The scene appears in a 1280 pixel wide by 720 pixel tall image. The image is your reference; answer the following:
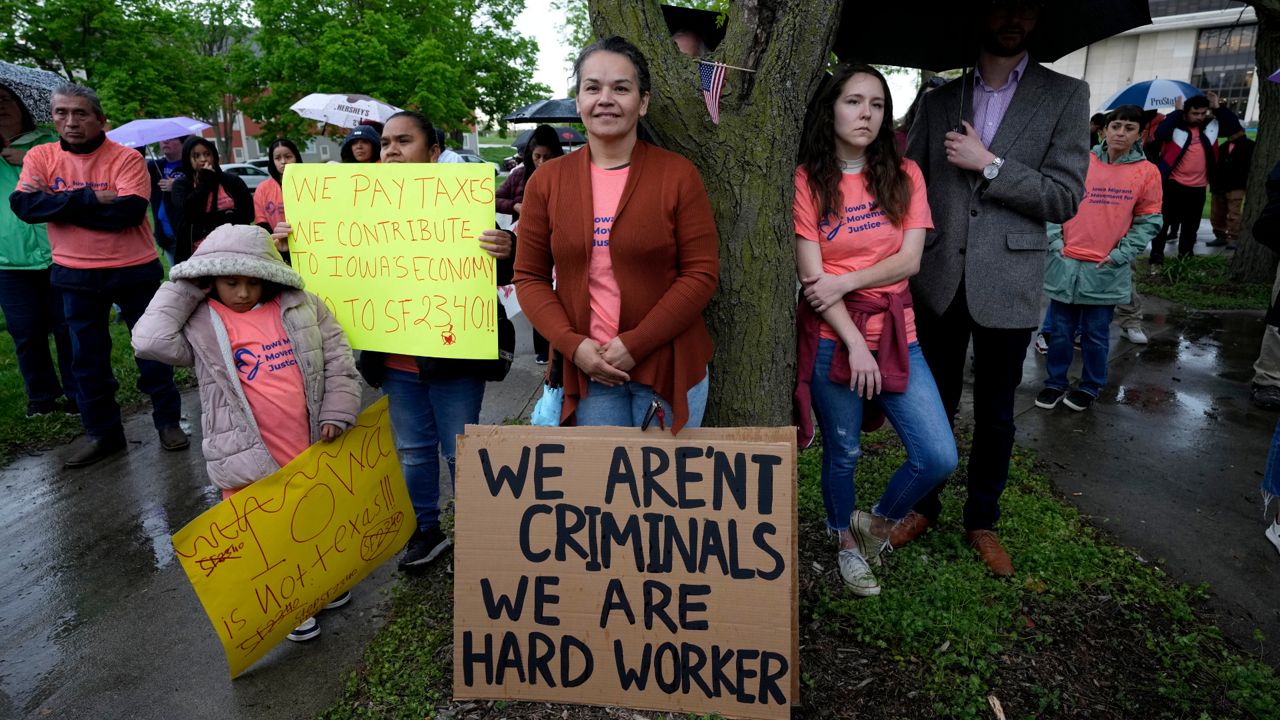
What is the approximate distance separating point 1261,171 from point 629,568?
956 cm

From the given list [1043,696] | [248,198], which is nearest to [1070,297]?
[1043,696]

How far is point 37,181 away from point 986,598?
531 cm

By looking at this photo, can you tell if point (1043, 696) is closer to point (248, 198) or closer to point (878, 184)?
point (878, 184)

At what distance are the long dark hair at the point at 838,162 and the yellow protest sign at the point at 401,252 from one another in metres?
1.22

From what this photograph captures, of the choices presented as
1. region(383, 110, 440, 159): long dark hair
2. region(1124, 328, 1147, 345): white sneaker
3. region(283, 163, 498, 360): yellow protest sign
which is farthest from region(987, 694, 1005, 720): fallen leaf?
region(1124, 328, 1147, 345): white sneaker

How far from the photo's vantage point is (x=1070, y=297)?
205 inches

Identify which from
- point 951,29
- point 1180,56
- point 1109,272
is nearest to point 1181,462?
point 1109,272

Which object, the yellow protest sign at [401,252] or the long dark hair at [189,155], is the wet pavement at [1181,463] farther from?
the long dark hair at [189,155]

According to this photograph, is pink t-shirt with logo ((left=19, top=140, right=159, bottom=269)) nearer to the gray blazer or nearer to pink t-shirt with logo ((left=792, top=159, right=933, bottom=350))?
pink t-shirt with logo ((left=792, top=159, right=933, bottom=350))

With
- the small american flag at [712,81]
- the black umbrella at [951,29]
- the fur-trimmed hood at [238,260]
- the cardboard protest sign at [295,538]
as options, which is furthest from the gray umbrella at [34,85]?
the black umbrella at [951,29]

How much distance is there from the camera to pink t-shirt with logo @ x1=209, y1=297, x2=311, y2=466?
2.68 meters

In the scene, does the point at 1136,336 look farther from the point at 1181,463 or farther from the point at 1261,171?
the point at 1261,171

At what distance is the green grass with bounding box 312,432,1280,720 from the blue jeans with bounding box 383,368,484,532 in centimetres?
39

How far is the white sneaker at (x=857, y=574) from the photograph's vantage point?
2.89 metres
